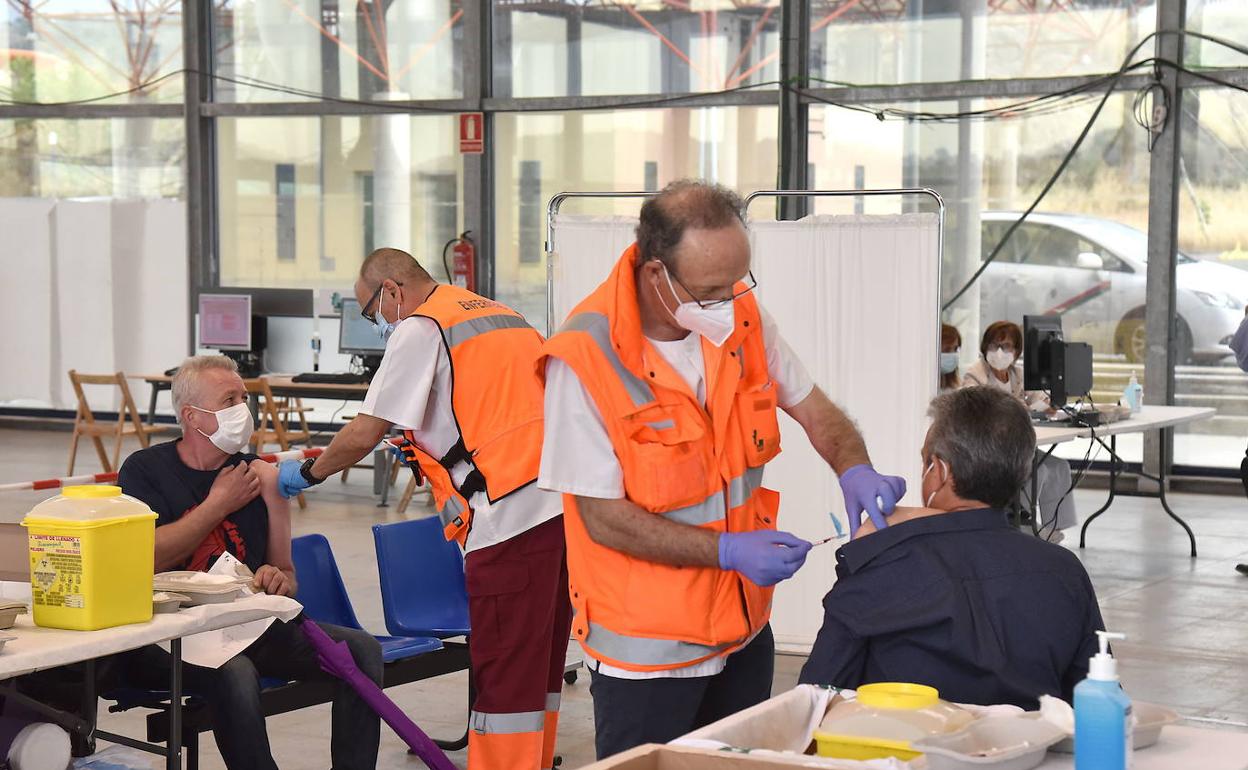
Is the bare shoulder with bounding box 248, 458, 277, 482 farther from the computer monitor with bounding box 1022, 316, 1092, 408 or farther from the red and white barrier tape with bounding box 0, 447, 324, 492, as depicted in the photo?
the computer monitor with bounding box 1022, 316, 1092, 408

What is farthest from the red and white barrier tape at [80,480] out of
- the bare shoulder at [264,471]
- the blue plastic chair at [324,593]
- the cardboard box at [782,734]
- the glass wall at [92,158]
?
the glass wall at [92,158]

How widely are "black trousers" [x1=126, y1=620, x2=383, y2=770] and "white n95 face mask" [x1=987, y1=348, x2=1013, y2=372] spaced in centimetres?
471

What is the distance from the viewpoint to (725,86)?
10.7m

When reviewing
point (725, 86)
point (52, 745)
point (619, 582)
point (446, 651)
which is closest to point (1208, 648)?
point (446, 651)

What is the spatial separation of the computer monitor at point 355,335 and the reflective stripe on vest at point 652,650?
6901 millimetres

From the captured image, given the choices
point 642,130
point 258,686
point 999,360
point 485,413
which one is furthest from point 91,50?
point 258,686

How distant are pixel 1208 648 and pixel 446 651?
3.03 m

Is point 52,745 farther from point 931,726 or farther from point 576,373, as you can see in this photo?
point 931,726

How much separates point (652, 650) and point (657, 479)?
0.27 m

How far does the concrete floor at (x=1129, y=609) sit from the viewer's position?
456cm

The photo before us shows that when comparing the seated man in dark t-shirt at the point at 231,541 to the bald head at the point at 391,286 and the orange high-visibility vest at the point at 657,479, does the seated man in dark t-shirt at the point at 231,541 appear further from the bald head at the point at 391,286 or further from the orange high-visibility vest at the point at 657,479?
the orange high-visibility vest at the point at 657,479

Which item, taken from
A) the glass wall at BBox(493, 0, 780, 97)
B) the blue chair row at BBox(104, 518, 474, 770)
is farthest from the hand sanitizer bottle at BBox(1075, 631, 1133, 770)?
the glass wall at BBox(493, 0, 780, 97)

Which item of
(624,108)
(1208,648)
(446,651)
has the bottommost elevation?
(1208,648)

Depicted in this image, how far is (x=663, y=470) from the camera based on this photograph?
2.42 m
